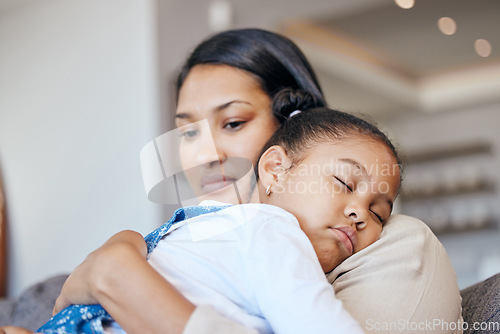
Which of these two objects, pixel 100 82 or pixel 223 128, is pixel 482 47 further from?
pixel 223 128

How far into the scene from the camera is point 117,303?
65 cm

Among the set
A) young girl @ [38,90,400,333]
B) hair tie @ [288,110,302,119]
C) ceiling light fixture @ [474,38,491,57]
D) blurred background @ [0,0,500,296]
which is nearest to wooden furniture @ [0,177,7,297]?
blurred background @ [0,0,500,296]

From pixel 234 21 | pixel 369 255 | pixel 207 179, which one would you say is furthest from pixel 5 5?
pixel 369 255

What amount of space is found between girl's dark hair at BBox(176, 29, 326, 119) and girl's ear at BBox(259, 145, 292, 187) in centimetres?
36

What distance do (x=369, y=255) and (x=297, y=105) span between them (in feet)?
1.65

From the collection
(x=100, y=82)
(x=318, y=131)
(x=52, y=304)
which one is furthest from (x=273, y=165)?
(x=100, y=82)

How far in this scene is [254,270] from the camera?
0.67 m

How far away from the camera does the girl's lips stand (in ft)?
2.76

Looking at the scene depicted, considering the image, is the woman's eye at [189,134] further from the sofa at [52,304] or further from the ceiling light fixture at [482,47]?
the ceiling light fixture at [482,47]

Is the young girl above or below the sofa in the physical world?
above

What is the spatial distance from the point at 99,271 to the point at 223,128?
65cm

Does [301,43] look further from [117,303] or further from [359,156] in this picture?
[117,303]

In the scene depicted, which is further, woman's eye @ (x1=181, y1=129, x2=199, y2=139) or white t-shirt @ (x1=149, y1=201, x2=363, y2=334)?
woman's eye @ (x1=181, y1=129, x2=199, y2=139)

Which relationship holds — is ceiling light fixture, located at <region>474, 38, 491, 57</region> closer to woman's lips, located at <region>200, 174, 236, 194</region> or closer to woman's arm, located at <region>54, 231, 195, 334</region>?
woman's lips, located at <region>200, 174, 236, 194</region>
